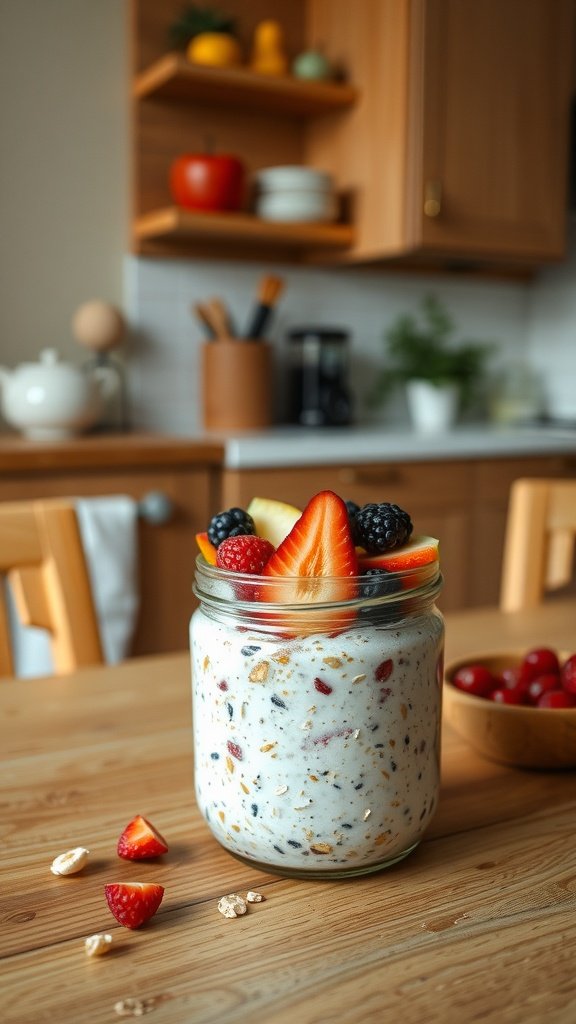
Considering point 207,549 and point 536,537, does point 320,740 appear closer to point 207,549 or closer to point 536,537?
point 207,549

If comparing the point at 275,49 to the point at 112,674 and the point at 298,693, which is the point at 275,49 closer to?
the point at 112,674

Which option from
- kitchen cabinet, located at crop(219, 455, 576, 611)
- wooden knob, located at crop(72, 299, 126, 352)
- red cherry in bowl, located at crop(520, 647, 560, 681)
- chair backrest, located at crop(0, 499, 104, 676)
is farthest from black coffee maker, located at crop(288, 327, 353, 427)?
red cherry in bowl, located at crop(520, 647, 560, 681)

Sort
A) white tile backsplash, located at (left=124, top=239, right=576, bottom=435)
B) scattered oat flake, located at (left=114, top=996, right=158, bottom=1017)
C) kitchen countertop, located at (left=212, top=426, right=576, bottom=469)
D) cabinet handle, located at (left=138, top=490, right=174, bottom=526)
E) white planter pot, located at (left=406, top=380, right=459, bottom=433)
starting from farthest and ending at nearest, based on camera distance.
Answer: white planter pot, located at (left=406, top=380, right=459, bottom=433) < white tile backsplash, located at (left=124, top=239, right=576, bottom=435) < kitchen countertop, located at (left=212, top=426, right=576, bottom=469) < cabinet handle, located at (left=138, top=490, right=174, bottom=526) < scattered oat flake, located at (left=114, top=996, right=158, bottom=1017)

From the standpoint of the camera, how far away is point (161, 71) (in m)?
2.46

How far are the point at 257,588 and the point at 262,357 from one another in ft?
7.17

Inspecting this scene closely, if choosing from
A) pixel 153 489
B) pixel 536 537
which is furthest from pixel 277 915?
pixel 153 489

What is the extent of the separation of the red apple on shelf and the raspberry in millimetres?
2120

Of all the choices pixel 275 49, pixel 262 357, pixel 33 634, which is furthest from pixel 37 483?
pixel 275 49

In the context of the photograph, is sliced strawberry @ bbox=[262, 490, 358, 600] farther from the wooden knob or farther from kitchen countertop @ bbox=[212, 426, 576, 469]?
the wooden knob

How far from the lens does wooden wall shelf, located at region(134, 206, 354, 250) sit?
2473 mm

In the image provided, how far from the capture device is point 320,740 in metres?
0.55

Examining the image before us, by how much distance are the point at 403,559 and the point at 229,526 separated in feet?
0.37

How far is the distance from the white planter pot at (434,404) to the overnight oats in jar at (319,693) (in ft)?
7.94

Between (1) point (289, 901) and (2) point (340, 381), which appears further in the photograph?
(2) point (340, 381)
